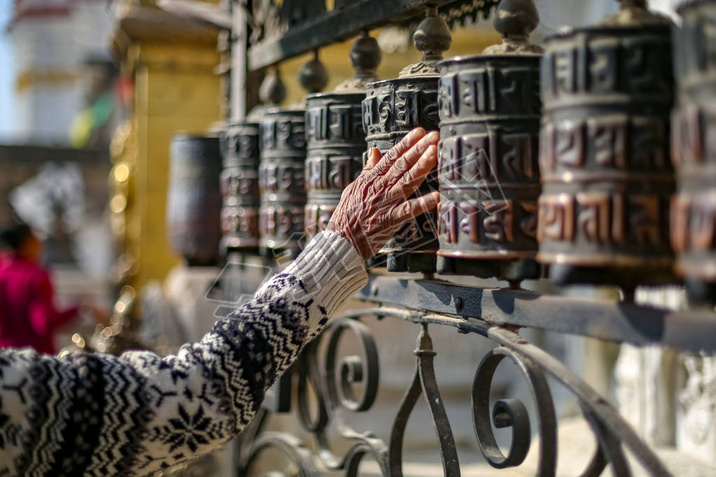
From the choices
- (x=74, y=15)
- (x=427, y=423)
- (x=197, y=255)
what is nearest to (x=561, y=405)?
(x=427, y=423)

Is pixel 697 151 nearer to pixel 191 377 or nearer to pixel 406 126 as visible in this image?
pixel 406 126

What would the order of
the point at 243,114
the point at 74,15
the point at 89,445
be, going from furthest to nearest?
the point at 74,15 < the point at 243,114 < the point at 89,445

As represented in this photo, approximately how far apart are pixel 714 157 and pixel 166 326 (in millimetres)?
2846

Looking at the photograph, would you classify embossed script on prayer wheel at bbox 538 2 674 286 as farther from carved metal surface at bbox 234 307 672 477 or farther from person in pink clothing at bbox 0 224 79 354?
person in pink clothing at bbox 0 224 79 354

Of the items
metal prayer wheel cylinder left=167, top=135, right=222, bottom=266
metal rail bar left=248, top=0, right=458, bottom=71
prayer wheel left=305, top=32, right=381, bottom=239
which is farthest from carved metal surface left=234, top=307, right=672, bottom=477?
metal prayer wheel cylinder left=167, top=135, right=222, bottom=266

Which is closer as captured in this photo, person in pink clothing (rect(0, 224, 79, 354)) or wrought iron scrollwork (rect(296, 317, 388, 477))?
wrought iron scrollwork (rect(296, 317, 388, 477))

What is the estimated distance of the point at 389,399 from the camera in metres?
3.92

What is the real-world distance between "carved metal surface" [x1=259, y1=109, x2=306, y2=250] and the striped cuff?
1.15 ft

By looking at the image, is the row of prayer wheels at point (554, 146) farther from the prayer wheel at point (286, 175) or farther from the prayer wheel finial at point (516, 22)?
the prayer wheel at point (286, 175)

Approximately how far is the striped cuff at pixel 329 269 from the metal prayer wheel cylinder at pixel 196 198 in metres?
1.03

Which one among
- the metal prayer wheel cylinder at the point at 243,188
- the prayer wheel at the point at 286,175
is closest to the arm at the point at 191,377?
the prayer wheel at the point at 286,175

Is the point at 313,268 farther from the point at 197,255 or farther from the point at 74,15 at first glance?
the point at 74,15

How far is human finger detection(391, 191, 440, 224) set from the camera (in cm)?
110

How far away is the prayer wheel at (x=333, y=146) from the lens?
4.44ft
